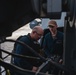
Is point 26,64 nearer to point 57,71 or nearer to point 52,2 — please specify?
point 57,71

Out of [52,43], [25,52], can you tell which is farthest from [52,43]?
[25,52]

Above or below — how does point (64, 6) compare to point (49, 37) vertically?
above

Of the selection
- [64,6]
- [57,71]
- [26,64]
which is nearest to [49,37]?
[26,64]

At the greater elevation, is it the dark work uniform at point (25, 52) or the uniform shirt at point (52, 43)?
the dark work uniform at point (25, 52)

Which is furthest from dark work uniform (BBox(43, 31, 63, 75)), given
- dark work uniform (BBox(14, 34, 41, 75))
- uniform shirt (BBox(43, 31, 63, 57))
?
dark work uniform (BBox(14, 34, 41, 75))

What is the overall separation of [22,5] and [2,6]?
0.17m

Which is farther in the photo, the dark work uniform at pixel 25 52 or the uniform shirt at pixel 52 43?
the uniform shirt at pixel 52 43

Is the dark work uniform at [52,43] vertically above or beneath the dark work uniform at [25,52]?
beneath

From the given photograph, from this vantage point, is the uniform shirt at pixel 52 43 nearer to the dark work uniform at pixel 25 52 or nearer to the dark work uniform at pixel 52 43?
the dark work uniform at pixel 52 43

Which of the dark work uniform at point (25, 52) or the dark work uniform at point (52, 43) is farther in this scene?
the dark work uniform at point (52, 43)

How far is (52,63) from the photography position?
3.33 meters

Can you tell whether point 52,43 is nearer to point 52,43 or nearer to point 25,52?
point 52,43

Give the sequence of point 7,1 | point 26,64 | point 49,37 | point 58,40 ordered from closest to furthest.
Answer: point 7,1
point 26,64
point 58,40
point 49,37

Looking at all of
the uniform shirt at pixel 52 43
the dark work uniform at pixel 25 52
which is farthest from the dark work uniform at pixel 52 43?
the dark work uniform at pixel 25 52
